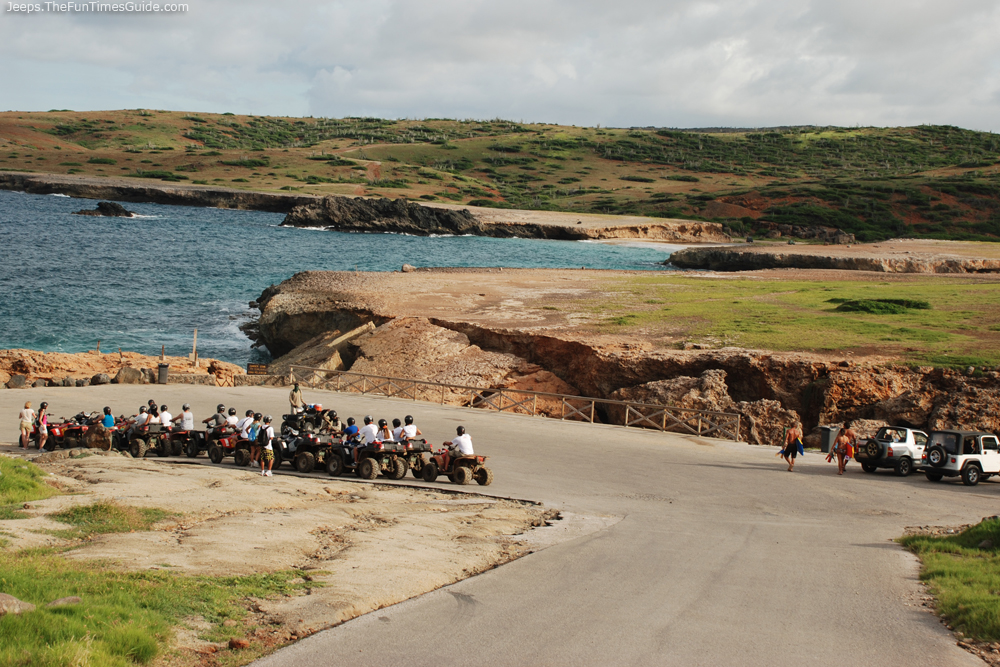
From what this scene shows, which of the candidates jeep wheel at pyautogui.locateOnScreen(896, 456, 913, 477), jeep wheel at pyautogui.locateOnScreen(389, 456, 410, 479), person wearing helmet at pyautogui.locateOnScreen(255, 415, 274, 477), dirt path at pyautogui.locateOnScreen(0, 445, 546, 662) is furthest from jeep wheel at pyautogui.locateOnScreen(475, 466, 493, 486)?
jeep wheel at pyautogui.locateOnScreen(896, 456, 913, 477)

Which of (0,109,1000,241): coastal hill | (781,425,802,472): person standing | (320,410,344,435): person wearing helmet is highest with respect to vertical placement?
(0,109,1000,241): coastal hill

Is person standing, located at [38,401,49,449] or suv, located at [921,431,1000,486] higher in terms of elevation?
suv, located at [921,431,1000,486]

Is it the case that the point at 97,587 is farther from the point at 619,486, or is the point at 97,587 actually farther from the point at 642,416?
the point at 642,416

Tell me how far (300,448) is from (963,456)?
16839mm

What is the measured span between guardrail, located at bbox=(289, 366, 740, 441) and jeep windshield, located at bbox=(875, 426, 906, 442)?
5.15m

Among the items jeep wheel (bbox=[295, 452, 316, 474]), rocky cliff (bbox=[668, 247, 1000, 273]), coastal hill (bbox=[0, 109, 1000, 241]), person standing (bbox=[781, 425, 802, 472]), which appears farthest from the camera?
coastal hill (bbox=[0, 109, 1000, 241])

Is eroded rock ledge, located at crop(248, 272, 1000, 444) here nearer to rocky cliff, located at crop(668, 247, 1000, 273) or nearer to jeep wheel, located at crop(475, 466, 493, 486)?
jeep wheel, located at crop(475, 466, 493, 486)

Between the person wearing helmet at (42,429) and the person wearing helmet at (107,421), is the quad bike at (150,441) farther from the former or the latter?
the person wearing helmet at (42,429)

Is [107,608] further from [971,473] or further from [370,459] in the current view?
[971,473]

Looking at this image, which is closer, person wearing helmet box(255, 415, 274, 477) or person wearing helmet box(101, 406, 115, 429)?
person wearing helmet box(255, 415, 274, 477)

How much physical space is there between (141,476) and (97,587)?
8897 mm

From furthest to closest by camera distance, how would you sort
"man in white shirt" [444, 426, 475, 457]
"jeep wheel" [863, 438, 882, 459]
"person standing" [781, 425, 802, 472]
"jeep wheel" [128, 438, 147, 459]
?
"jeep wheel" [863, 438, 882, 459] → "jeep wheel" [128, 438, 147, 459] → "person standing" [781, 425, 802, 472] → "man in white shirt" [444, 426, 475, 457]

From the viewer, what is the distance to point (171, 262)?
247 ft

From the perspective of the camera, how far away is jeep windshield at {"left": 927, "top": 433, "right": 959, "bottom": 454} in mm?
21094
